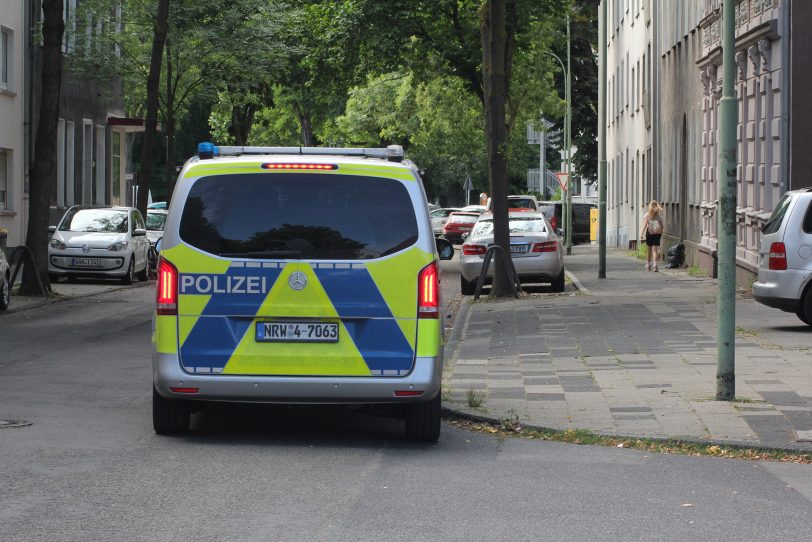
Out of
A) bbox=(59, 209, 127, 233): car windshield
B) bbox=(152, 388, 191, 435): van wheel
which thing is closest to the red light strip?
bbox=(152, 388, 191, 435): van wheel

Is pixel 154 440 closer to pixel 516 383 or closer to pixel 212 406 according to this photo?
pixel 212 406

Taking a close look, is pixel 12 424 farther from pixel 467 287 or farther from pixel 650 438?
pixel 467 287

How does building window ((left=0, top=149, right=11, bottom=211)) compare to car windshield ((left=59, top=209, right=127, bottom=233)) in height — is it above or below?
above

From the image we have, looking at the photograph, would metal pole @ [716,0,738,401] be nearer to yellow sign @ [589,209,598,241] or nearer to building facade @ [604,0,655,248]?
building facade @ [604,0,655,248]

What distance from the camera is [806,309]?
17.7m

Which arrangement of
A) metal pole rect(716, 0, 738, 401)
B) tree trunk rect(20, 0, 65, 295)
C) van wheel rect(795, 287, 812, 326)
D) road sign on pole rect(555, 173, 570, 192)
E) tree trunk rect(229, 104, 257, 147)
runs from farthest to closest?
tree trunk rect(229, 104, 257, 147) → road sign on pole rect(555, 173, 570, 192) → tree trunk rect(20, 0, 65, 295) → van wheel rect(795, 287, 812, 326) → metal pole rect(716, 0, 738, 401)

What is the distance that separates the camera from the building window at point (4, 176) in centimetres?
3653

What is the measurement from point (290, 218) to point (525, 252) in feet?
59.3

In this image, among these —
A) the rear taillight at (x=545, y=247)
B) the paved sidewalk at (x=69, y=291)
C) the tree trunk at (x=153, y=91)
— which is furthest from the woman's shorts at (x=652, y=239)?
the tree trunk at (x=153, y=91)

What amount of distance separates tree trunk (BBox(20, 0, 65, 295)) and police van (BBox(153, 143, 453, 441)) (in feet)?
55.1

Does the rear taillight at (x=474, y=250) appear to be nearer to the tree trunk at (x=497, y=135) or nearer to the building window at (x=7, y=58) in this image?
the tree trunk at (x=497, y=135)

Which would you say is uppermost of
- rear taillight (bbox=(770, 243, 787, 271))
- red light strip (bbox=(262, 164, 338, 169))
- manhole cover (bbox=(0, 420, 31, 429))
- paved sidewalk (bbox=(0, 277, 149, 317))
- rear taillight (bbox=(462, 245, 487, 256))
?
red light strip (bbox=(262, 164, 338, 169))

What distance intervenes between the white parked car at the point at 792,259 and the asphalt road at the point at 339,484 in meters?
7.82

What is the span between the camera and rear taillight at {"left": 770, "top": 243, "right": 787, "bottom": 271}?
17609 mm
